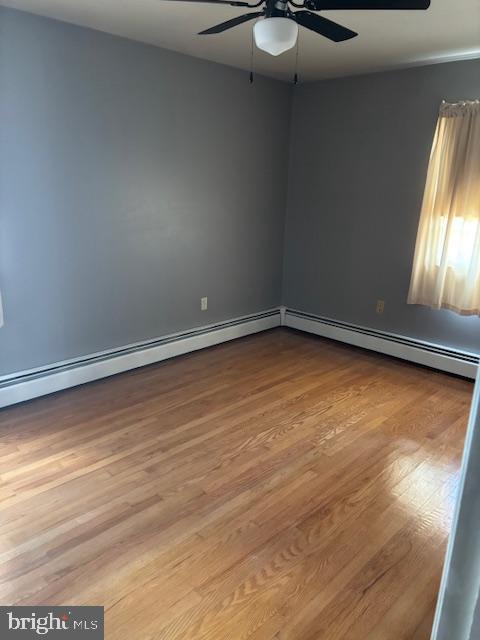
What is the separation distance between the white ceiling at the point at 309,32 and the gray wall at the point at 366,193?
254mm

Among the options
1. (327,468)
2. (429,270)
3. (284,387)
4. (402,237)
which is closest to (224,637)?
(327,468)

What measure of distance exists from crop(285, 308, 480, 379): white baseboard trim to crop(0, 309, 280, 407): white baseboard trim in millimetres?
420

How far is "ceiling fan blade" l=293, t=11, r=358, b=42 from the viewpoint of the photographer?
1942mm

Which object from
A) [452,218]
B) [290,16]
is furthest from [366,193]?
[290,16]

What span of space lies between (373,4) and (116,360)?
2.72m

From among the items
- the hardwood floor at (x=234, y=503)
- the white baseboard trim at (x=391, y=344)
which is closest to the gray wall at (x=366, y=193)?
the white baseboard trim at (x=391, y=344)

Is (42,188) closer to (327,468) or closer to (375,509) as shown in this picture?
(327,468)

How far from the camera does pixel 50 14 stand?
270 centimetres

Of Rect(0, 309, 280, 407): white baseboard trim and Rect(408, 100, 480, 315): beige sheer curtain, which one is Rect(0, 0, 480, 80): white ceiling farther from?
Rect(0, 309, 280, 407): white baseboard trim

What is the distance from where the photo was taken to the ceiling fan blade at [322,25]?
1942 mm

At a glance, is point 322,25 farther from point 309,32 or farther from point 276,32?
Answer: point 309,32

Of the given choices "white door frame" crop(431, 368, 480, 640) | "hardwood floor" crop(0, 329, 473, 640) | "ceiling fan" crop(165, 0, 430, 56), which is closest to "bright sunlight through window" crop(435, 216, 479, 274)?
"hardwood floor" crop(0, 329, 473, 640)

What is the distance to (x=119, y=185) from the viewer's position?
10.8ft

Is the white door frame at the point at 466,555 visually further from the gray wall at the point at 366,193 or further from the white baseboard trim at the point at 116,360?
the gray wall at the point at 366,193
